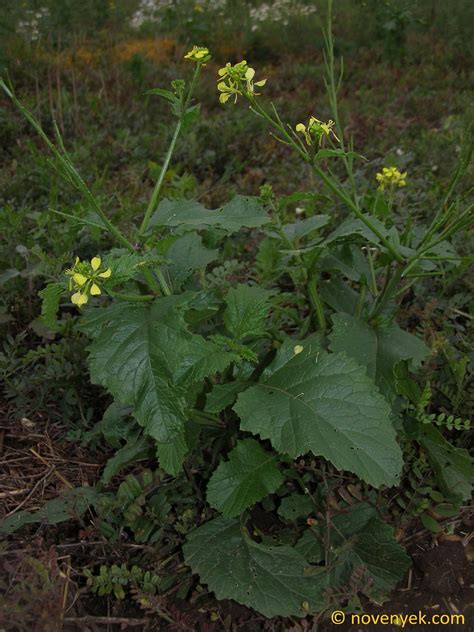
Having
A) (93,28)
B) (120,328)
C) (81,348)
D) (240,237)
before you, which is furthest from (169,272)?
(93,28)

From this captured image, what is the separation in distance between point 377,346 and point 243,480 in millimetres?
520

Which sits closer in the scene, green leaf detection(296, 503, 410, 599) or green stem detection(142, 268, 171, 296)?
green stem detection(142, 268, 171, 296)

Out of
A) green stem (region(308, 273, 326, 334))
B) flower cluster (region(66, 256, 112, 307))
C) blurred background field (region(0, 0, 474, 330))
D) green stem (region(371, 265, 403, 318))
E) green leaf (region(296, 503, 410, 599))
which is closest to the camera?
flower cluster (region(66, 256, 112, 307))

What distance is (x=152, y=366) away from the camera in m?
1.33

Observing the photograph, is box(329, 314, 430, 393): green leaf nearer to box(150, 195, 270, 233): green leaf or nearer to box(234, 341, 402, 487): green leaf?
box(234, 341, 402, 487): green leaf

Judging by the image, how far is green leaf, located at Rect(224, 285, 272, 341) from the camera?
1.57 meters

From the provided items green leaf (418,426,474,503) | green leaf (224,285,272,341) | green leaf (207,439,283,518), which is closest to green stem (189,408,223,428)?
green leaf (207,439,283,518)

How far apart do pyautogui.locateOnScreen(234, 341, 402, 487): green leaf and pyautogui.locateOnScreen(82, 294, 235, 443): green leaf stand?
0.56ft

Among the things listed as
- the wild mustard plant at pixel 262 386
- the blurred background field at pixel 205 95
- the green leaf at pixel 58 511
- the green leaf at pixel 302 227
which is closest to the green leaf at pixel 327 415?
the wild mustard plant at pixel 262 386

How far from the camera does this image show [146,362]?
4.39 ft

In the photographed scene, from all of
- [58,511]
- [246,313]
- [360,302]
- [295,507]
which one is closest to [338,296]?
[360,302]

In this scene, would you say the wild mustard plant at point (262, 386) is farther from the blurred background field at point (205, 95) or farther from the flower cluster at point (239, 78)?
the blurred background field at point (205, 95)

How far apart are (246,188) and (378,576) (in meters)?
2.37

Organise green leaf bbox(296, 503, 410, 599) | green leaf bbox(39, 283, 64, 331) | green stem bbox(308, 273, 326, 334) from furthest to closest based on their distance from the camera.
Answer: green stem bbox(308, 273, 326, 334), green leaf bbox(296, 503, 410, 599), green leaf bbox(39, 283, 64, 331)
